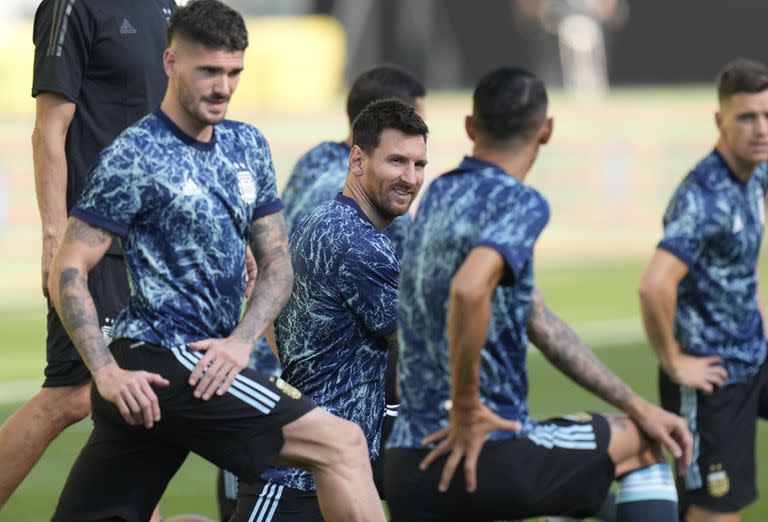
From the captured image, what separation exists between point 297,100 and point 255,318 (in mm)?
23276

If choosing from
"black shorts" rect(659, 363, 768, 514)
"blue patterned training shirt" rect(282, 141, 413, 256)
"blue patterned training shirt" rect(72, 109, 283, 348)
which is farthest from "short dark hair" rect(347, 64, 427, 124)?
"blue patterned training shirt" rect(72, 109, 283, 348)

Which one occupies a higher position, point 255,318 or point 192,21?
point 192,21

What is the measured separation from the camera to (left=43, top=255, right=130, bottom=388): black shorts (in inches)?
273

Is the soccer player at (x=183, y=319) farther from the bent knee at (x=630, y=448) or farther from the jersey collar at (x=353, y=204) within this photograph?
the bent knee at (x=630, y=448)

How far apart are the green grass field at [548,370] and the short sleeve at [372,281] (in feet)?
9.10

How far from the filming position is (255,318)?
5.91m

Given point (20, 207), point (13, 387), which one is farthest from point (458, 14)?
point (13, 387)

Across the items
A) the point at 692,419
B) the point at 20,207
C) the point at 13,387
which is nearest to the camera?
the point at 692,419

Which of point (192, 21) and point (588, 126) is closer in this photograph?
point (192, 21)

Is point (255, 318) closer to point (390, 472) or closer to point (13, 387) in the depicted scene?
point (390, 472)

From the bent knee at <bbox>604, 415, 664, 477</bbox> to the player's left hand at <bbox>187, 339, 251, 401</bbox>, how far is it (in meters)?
1.29

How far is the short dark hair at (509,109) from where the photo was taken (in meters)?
5.39

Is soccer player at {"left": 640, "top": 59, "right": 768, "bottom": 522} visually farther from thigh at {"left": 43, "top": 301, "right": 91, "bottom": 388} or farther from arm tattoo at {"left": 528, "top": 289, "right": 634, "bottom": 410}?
thigh at {"left": 43, "top": 301, "right": 91, "bottom": 388}

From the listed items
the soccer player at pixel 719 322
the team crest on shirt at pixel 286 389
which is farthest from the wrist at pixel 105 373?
the soccer player at pixel 719 322
